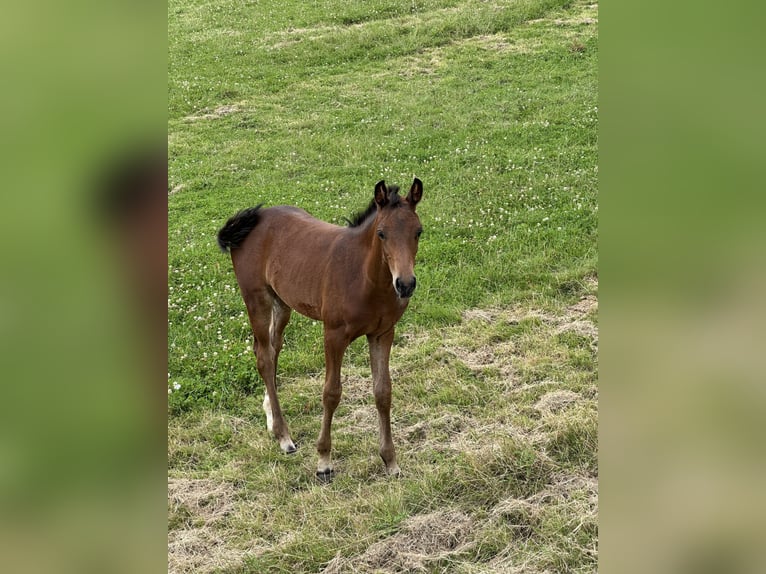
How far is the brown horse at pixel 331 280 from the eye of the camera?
4289mm

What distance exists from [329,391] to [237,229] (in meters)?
1.82

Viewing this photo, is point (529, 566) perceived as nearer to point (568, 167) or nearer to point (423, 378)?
point (423, 378)

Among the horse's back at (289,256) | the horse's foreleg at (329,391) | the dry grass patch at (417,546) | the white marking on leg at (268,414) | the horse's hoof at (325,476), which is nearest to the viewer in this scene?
the dry grass patch at (417,546)

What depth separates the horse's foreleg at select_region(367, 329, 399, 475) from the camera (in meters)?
5.00

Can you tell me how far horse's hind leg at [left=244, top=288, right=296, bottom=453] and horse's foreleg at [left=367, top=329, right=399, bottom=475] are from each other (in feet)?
3.06

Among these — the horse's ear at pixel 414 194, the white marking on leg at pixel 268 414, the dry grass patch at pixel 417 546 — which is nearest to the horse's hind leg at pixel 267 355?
the white marking on leg at pixel 268 414

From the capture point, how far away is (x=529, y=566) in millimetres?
3779

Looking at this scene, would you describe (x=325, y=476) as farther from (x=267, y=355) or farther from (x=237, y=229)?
(x=237, y=229)

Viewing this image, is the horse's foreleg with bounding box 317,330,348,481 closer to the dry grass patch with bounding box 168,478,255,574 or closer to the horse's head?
the dry grass patch with bounding box 168,478,255,574

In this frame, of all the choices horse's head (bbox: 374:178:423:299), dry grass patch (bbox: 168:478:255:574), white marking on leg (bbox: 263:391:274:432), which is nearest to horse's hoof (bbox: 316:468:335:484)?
dry grass patch (bbox: 168:478:255:574)

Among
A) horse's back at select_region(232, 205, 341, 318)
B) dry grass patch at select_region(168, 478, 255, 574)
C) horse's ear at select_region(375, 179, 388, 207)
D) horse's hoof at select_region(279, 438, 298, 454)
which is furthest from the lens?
horse's hoof at select_region(279, 438, 298, 454)

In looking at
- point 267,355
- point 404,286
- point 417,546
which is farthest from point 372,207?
point 417,546

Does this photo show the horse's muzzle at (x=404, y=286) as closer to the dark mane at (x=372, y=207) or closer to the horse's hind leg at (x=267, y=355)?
the dark mane at (x=372, y=207)
